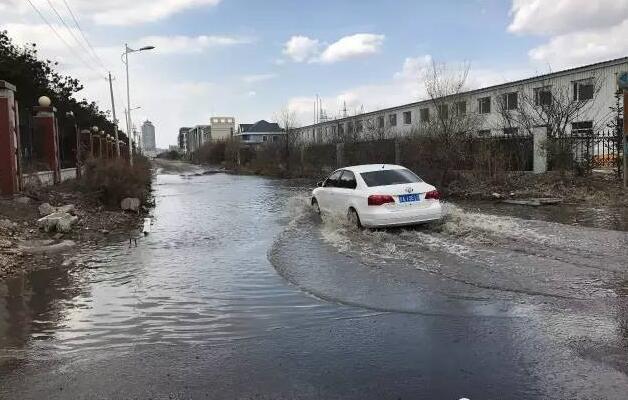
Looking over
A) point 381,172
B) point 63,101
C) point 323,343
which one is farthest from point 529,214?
point 63,101

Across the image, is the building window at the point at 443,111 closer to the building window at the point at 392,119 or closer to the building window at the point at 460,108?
the building window at the point at 460,108

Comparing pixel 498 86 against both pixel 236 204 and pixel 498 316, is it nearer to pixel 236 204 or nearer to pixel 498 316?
pixel 236 204

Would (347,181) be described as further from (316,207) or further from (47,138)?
(47,138)

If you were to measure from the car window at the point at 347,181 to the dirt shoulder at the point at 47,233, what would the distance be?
A: 497cm

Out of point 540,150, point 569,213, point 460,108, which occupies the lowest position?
point 569,213

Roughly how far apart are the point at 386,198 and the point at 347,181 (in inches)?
66.6

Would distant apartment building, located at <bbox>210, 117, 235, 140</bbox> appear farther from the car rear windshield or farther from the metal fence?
the car rear windshield

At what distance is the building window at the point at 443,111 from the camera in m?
22.7

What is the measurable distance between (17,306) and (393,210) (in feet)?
22.6

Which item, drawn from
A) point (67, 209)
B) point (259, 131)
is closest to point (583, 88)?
point (67, 209)

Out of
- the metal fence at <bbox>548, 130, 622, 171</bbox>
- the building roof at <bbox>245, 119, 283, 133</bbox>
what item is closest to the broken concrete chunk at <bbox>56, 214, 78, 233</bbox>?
the metal fence at <bbox>548, 130, 622, 171</bbox>

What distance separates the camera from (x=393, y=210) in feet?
37.0

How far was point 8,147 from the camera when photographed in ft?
47.7

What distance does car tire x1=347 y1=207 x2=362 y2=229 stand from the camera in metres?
11.8
